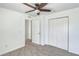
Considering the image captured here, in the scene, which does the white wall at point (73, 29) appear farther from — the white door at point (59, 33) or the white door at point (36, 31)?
the white door at point (36, 31)

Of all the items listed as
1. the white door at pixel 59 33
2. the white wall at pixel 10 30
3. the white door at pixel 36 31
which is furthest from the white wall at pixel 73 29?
the white wall at pixel 10 30

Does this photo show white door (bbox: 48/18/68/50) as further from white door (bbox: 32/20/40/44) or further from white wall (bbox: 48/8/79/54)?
white door (bbox: 32/20/40/44)

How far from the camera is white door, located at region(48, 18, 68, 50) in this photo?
150 inches

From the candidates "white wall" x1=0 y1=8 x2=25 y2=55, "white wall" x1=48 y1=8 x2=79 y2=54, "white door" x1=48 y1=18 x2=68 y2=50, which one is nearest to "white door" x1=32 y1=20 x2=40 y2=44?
"white door" x1=48 y1=18 x2=68 y2=50

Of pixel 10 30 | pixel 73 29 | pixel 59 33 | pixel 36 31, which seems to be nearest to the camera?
pixel 73 29

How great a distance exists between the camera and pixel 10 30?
3.57 meters

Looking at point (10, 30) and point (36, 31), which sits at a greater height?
point (10, 30)

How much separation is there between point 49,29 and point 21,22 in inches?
77.2

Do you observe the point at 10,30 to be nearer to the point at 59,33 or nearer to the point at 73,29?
the point at 59,33

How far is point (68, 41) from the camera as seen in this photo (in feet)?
11.9

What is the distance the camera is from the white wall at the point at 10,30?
3193 millimetres

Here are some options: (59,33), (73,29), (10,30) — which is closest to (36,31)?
(59,33)

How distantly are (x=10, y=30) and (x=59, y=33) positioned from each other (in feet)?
9.17

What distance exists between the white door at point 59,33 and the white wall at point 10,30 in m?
1.95
